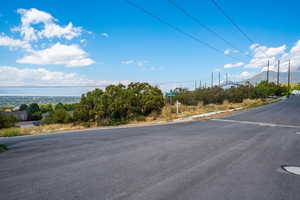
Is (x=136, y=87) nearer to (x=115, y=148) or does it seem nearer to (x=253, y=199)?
(x=115, y=148)

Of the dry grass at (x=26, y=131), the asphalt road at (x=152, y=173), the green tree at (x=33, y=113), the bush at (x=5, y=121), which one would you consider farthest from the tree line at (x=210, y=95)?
the green tree at (x=33, y=113)

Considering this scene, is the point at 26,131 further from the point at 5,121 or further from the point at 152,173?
the point at 5,121

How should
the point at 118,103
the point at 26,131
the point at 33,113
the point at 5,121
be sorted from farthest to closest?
the point at 33,113
the point at 5,121
the point at 118,103
the point at 26,131

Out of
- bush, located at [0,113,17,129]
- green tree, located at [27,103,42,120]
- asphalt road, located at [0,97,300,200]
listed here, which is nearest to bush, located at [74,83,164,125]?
asphalt road, located at [0,97,300,200]

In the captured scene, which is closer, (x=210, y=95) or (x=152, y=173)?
(x=152, y=173)

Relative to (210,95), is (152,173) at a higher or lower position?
lower

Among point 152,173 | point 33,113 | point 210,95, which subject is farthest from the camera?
point 33,113

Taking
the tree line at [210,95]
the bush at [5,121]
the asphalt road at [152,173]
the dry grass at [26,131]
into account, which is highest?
the tree line at [210,95]

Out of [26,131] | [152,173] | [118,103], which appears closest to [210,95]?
[118,103]

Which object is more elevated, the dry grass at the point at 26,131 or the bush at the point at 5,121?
the dry grass at the point at 26,131

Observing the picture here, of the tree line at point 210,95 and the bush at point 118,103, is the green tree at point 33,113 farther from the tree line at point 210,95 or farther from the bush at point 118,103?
the bush at point 118,103

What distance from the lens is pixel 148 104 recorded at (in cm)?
1992

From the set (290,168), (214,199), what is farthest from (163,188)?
(290,168)

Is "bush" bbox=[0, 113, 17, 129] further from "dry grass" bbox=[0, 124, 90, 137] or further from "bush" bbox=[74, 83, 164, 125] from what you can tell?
"bush" bbox=[74, 83, 164, 125]
